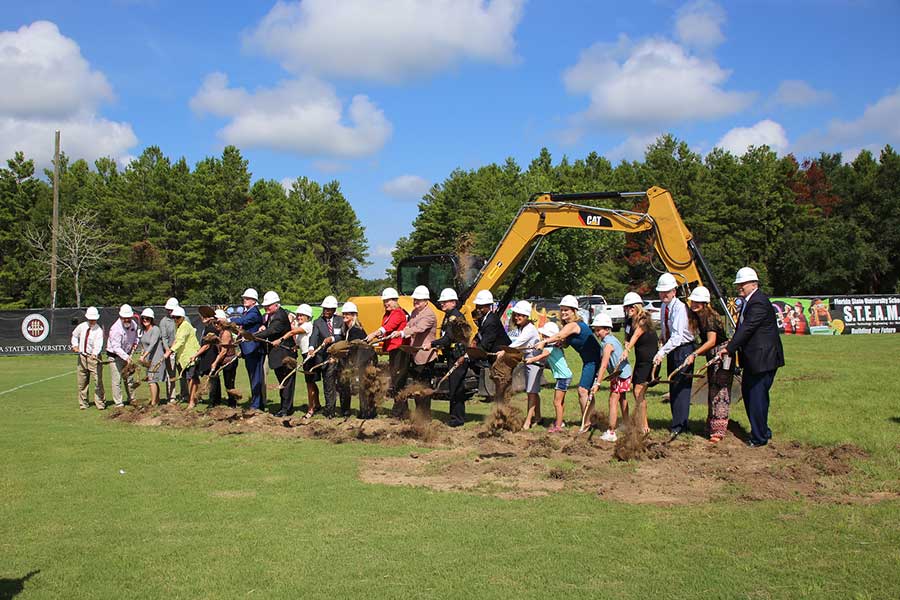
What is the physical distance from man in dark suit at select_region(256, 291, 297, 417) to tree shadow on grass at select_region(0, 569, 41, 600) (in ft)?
26.5

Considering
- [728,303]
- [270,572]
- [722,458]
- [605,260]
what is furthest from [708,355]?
[605,260]

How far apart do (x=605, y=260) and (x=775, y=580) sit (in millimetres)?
61166

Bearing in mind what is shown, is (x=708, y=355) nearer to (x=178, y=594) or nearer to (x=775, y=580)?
(x=775, y=580)

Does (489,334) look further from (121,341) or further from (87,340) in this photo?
(87,340)

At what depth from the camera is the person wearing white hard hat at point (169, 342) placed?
620 inches

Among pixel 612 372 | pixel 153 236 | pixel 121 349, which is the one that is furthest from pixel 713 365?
pixel 153 236

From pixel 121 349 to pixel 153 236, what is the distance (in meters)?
53.4

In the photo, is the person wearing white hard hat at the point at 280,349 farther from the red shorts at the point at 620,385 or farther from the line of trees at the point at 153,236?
the line of trees at the point at 153,236

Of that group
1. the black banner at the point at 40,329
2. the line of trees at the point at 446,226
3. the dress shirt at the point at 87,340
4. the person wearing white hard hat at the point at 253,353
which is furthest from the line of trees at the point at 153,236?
the person wearing white hard hat at the point at 253,353

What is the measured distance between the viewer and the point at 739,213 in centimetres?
6962

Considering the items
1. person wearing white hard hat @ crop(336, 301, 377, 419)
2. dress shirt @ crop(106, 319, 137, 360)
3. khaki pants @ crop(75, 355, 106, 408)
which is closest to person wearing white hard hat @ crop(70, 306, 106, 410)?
khaki pants @ crop(75, 355, 106, 408)

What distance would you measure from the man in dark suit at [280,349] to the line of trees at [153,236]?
43531 millimetres

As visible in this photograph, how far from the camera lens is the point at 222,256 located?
2667 inches

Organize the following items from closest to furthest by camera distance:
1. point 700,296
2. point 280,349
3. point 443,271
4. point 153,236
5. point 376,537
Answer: point 376,537 → point 700,296 → point 280,349 → point 443,271 → point 153,236
